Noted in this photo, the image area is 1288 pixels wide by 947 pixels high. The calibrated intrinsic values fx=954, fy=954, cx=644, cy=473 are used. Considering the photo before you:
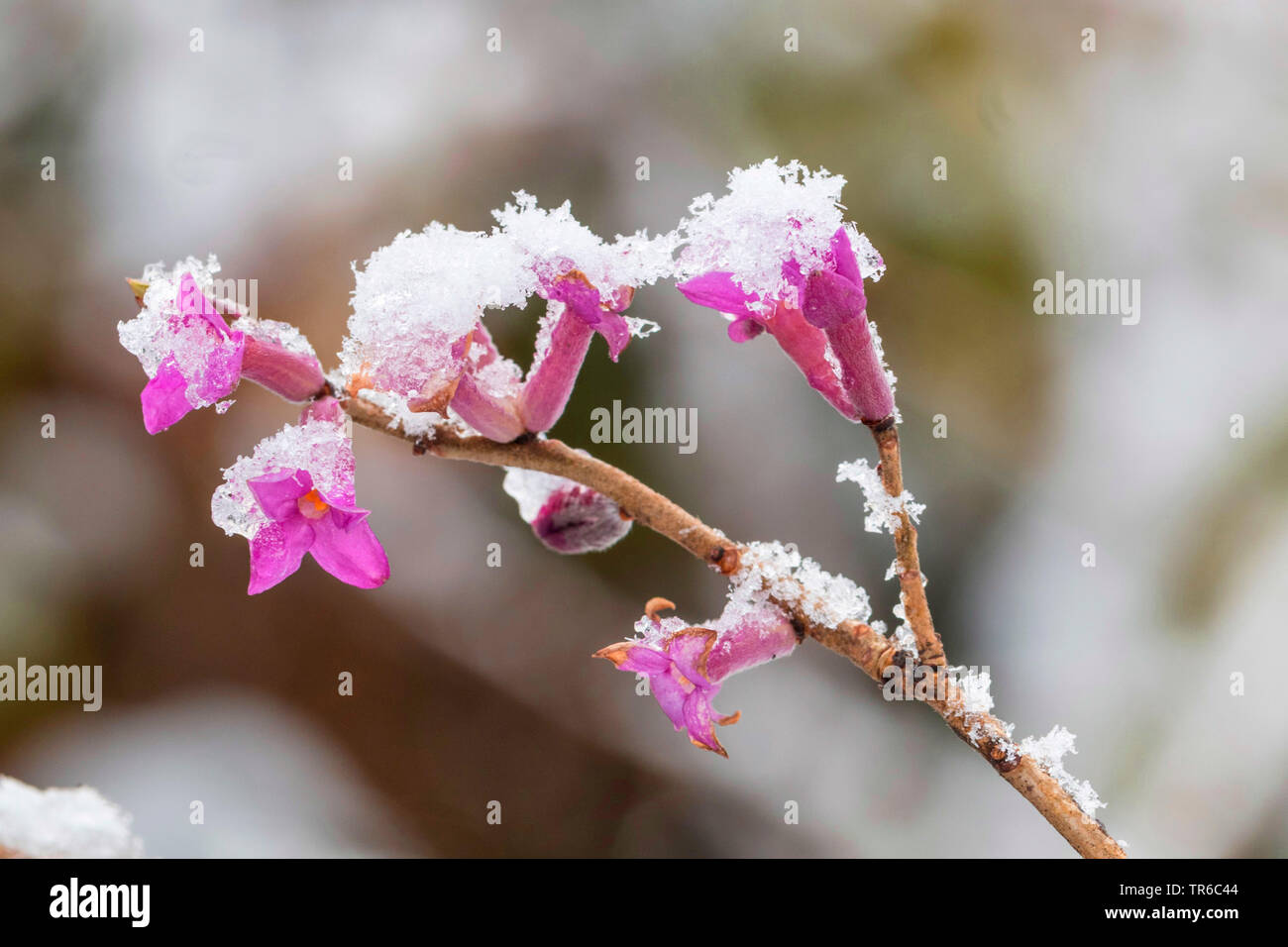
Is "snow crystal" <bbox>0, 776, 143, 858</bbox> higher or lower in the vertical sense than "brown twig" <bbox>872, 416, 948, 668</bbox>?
lower

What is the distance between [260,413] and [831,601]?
1.33 meters

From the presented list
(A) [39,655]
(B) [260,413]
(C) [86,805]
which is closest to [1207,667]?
(C) [86,805]

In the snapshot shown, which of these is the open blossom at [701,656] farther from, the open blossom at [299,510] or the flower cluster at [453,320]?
the open blossom at [299,510]

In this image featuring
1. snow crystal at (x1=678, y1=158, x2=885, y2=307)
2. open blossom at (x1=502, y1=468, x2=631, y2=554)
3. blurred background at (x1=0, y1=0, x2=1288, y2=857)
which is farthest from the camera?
blurred background at (x1=0, y1=0, x2=1288, y2=857)

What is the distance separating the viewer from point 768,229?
0.38 m

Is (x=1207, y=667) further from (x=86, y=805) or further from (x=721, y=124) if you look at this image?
(x=86, y=805)

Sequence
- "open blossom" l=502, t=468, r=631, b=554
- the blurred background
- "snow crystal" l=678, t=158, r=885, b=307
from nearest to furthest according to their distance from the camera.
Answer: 1. "snow crystal" l=678, t=158, r=885, b=307
2. "open blossom" l=502, t=468, r=631, b=554
3. the blurred background

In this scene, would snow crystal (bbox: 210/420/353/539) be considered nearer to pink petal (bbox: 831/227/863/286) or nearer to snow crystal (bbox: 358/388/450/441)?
snow crystal (bbox: 358/388/450/441)

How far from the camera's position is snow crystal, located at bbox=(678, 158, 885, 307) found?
0.38m

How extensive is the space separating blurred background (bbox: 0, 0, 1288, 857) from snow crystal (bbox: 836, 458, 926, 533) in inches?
37.7
